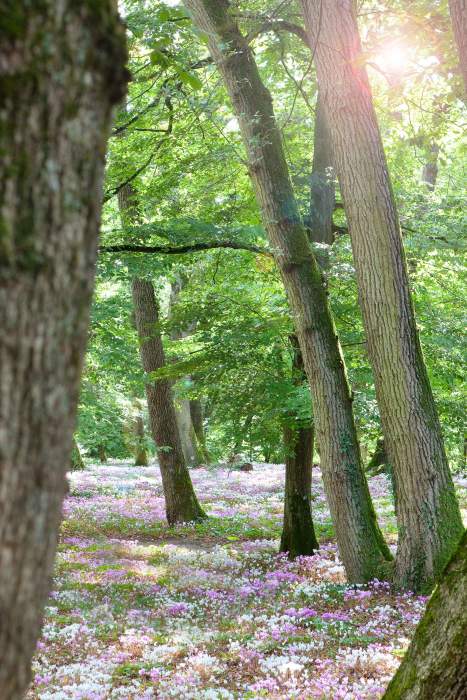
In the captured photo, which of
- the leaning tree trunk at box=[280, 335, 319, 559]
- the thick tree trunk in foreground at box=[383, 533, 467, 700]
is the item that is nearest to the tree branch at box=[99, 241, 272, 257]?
the leaning tree trunk at box=[280, 335, 319, 559]

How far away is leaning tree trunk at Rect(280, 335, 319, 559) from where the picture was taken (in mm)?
10820

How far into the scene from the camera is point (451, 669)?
2654 millimetres

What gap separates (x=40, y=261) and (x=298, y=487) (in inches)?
402

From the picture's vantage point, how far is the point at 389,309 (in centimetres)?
744

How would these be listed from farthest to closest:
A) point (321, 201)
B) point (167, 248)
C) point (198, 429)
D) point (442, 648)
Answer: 1. point (198, 429)
2. point (321, 201)
3. point (167, 248)
4. point (442, 648)

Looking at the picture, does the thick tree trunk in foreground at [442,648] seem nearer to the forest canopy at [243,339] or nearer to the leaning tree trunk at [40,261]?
the forest canopy at [243,339]

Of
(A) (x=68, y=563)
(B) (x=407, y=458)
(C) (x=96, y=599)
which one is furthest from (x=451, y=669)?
(A) (x=68, y=563)

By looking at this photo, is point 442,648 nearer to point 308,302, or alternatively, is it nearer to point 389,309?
point 389,309

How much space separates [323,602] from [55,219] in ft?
25.8

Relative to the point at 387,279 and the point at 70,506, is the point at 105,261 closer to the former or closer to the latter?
the point at 387,279

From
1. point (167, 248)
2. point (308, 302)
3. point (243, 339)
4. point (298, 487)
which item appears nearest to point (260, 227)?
point (167, 248)

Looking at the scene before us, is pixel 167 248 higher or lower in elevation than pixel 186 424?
higher

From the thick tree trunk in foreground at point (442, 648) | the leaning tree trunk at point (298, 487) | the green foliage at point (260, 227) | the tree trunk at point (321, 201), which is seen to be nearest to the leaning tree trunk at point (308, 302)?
the green foliage at point (260, 227)

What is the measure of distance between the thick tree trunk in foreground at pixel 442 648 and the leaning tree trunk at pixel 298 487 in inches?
304
